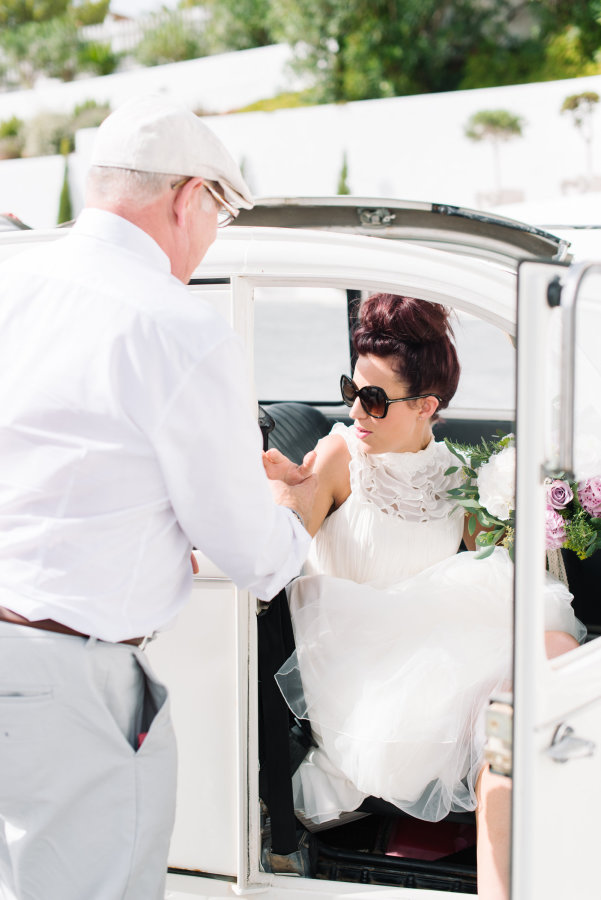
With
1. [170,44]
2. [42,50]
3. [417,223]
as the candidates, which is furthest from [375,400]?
[42,50]

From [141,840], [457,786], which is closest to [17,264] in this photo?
[141,840]

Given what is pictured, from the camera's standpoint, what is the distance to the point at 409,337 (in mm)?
2660

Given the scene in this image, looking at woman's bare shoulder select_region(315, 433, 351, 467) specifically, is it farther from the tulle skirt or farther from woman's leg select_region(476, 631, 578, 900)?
woman's leg select_region(476, 631, 578, 900)

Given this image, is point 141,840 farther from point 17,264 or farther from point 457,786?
point 17,264

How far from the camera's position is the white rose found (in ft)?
7.79

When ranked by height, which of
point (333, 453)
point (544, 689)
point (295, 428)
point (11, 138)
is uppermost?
point (11, 138)

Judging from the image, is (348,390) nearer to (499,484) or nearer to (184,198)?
(499,484)

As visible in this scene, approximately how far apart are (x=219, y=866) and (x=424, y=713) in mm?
656

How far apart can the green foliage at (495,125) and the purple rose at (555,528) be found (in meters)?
19.3

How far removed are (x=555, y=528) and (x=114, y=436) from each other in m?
1.22

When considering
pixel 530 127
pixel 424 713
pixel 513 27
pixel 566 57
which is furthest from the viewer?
pixel 513 27

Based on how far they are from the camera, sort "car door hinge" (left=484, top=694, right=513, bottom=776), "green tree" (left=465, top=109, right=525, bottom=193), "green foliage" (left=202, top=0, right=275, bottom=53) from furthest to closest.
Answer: "green foliage" (left=202, top=0, right=275, bottom=53) → "green tree" (left=465, top=109, right=525, bottom=193) → "car door hinge" (left=484, top=694, right=513, bottom=776)

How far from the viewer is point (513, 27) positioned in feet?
80.8

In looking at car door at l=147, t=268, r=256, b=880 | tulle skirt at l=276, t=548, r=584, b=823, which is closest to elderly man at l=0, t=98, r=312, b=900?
car door at l=147, t=268, r=256, b=880
